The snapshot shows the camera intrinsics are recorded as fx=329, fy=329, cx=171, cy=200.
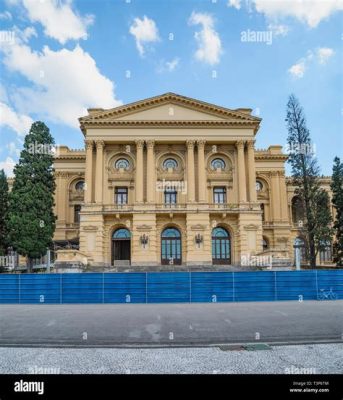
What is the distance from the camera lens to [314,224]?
36.0 m

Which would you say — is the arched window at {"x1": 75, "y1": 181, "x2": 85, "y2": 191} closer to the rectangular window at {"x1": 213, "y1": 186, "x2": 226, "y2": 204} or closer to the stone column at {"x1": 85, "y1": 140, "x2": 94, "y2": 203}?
the stone column at {"x1": 85, "y1": 140, "x2": 94, "y2": 203}

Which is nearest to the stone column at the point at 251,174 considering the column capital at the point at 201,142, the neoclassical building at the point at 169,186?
the neoclassical building at the point at 169,186

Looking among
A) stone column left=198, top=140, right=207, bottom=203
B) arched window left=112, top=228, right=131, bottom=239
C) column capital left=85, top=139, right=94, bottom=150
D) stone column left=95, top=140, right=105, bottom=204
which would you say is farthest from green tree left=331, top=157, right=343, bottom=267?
column capital left=85, top=139, right=94, bottom=150

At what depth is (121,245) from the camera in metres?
39.4

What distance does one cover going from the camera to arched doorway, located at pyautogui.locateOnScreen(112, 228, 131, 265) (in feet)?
128

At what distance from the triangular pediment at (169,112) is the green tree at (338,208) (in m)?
11.4

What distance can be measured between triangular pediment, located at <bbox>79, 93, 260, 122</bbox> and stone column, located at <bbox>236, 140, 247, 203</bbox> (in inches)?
123

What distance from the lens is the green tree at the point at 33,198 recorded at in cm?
3294

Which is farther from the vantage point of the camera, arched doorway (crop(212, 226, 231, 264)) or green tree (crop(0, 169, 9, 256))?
arched doorway (crop(212, 226, 231, 264))

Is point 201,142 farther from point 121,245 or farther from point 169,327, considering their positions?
point 169,327

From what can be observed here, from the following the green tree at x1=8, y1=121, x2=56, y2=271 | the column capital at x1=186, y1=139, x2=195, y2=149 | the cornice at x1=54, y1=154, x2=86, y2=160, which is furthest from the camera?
the cornice at x1=54, y1=154, x2=86, y2=160
